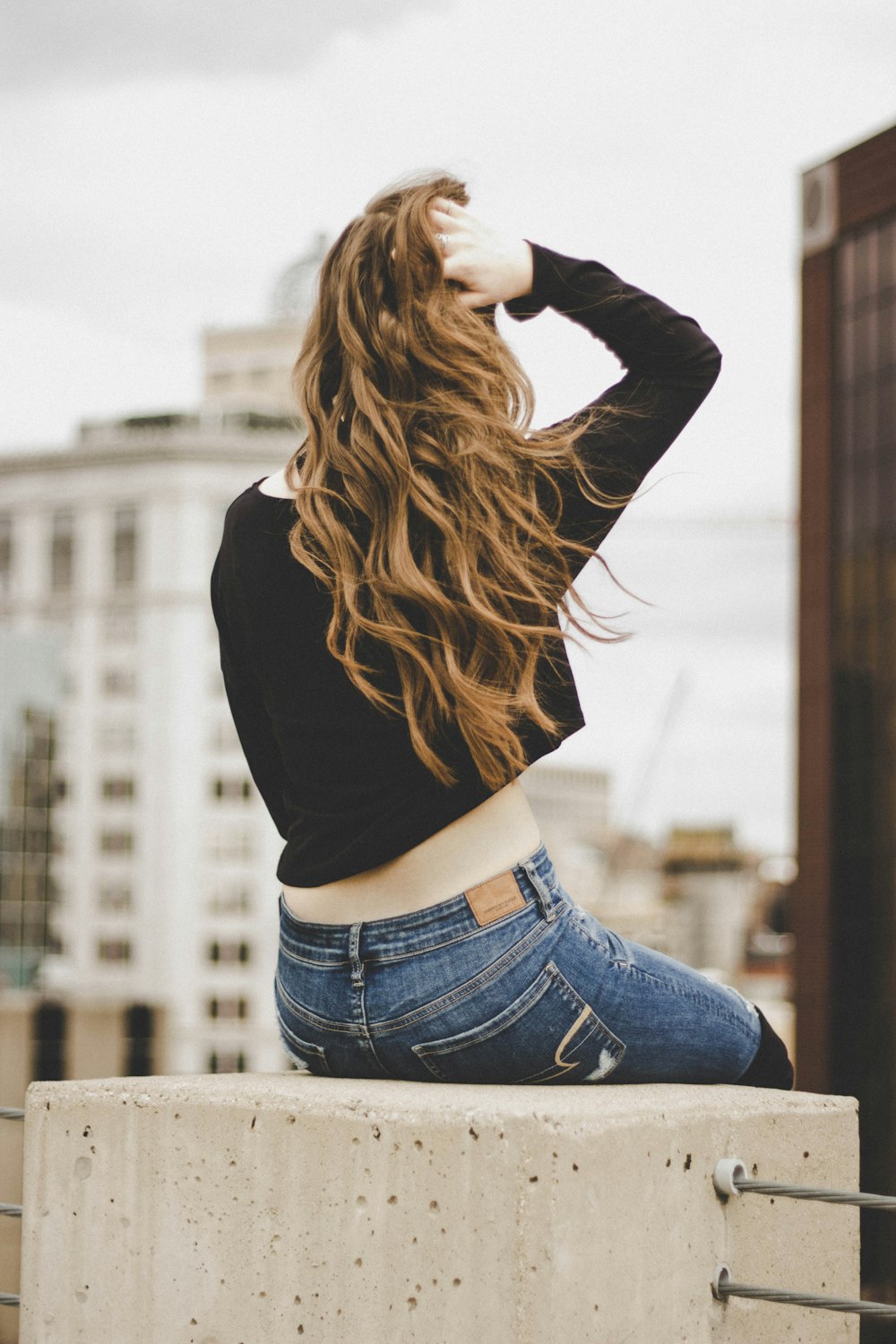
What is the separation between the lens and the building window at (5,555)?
10200cm

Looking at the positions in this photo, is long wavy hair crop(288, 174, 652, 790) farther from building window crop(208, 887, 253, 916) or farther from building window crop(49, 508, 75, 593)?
building window crop(49, 508, 75, 593)

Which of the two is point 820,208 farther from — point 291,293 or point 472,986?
point 291,293

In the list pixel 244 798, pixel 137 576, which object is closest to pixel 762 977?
pixel 244 798

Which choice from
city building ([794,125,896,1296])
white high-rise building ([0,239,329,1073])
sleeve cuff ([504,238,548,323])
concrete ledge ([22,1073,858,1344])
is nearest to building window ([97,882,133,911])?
white high-rise building ([0,239,329,1073])

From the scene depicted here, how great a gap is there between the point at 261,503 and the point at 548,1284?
1.31 metres

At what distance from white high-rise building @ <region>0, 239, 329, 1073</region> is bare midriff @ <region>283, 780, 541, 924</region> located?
95.0 m

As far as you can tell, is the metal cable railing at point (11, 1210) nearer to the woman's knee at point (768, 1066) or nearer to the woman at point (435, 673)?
the woman at point (435, 673)

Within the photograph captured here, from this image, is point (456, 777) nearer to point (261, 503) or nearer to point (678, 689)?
point (261, 503)

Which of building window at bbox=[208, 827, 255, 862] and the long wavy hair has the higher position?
the long wavy hair

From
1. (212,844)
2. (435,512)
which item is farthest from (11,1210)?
(212,844)

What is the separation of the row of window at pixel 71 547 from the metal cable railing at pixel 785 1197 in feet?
333

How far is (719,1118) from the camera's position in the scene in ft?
8.39

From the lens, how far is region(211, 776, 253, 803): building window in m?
100

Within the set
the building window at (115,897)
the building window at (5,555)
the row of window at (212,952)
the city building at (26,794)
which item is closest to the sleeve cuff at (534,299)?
the city building at (26,794)
